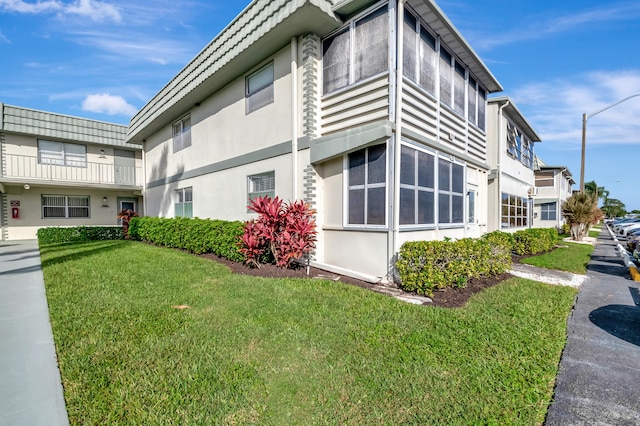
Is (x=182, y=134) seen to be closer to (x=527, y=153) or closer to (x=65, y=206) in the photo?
(x=65, y=206)

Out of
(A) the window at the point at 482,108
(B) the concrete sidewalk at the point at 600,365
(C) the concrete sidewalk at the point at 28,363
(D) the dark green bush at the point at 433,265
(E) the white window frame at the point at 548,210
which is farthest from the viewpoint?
(E) the white window frame at the point at 548,210

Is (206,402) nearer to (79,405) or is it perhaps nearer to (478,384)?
(79,405)

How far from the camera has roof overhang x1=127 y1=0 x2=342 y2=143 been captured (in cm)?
714

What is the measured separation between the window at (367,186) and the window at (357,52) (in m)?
1.80

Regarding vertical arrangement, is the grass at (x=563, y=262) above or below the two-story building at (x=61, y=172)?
below

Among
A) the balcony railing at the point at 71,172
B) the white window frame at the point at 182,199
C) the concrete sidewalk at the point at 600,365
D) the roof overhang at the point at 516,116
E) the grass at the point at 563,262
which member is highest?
the roof overhang at the point at 516,116

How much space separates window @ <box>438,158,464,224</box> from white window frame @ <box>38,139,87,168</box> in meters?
19.6

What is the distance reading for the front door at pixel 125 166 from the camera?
1853 cm

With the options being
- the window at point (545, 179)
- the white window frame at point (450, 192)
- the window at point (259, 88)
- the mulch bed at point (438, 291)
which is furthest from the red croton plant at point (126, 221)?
the window at point (545, 179)

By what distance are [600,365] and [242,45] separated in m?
9.72

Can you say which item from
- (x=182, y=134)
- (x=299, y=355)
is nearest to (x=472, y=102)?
(x=299, y=355)

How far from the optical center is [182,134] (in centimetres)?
1368

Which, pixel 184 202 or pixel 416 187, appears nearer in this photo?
pixel 416 187

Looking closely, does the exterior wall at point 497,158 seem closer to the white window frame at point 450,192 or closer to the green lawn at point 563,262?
the green lawn at point 563,262
